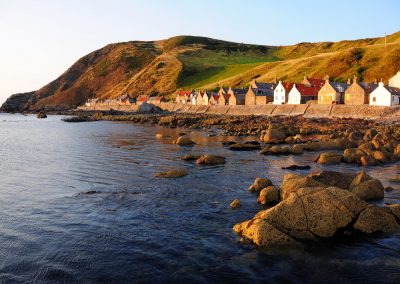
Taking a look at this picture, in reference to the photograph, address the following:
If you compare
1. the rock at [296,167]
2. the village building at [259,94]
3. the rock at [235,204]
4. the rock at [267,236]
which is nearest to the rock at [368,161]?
the rock at [296,167]

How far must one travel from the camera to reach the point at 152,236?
747 inches

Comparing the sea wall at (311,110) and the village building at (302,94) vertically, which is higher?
the village building at (302,94)

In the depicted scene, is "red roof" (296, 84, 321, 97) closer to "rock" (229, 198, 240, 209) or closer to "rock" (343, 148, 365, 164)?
"rock" (343, 148, 365, 164)

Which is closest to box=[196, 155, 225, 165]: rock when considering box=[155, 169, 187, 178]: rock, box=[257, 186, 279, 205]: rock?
box=[155, 169, 187, 178]: rock

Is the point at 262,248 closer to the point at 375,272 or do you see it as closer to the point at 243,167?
the point at 375,272

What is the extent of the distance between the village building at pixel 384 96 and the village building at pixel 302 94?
81.1 feet

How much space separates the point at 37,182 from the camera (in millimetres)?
32031

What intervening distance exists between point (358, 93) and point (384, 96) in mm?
9384

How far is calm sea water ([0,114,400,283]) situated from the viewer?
15.1 meters

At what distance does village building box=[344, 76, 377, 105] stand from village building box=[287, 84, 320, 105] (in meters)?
14.9

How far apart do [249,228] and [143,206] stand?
8.26 meters

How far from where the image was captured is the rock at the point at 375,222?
18797mm

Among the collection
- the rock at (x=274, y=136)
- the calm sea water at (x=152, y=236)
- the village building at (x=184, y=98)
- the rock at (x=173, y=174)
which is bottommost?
the calm sea water at (x=152, y=236)

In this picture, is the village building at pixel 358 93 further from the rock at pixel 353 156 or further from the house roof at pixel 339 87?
the rock at pixel 353 156
